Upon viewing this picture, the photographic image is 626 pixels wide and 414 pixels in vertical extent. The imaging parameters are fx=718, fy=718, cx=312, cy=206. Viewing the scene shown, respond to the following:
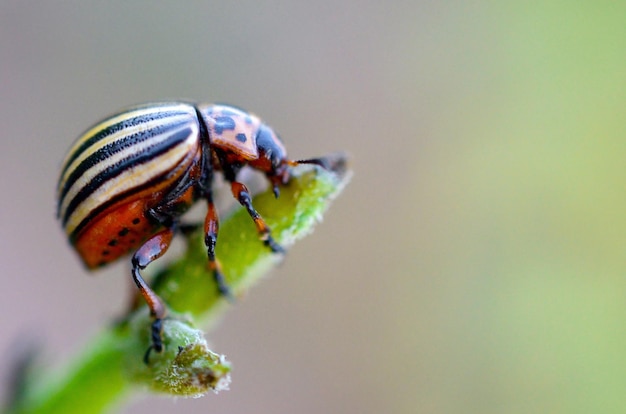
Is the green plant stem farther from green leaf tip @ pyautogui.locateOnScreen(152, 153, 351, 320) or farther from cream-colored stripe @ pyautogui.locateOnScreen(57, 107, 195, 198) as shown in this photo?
cream-colored stripe @ pyautogui.locateOnScreen(57, 107, 195, 198)

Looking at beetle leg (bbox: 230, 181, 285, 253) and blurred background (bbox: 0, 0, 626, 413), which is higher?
beetle leg (bbox: 230, 181, 285, 253)

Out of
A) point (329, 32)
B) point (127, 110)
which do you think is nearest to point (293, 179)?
point (127, 110)

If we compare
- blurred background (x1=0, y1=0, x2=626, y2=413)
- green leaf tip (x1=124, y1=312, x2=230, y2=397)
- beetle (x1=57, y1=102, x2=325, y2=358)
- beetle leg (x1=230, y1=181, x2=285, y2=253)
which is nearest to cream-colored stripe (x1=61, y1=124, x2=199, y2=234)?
beetle (x1=57, y1=102, x2=325, y2=358)

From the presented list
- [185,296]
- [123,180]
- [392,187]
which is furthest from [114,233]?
[392,187]

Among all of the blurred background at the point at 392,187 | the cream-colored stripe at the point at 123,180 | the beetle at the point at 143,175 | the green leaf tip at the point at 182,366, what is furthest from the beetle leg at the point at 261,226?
the blurred background at the point at 392,187

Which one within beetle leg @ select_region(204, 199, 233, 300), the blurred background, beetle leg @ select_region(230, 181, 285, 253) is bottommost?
the blurred background

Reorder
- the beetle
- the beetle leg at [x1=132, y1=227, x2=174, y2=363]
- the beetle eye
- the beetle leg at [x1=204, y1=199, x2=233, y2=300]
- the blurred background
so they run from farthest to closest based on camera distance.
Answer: the blurred background
the beetle eye
the beetle
the beetle leg at [x1=204, y1=199, x2=233, y2=300]
the beetle leg at [x1=132, y1=227, x2=174, y2=363]
